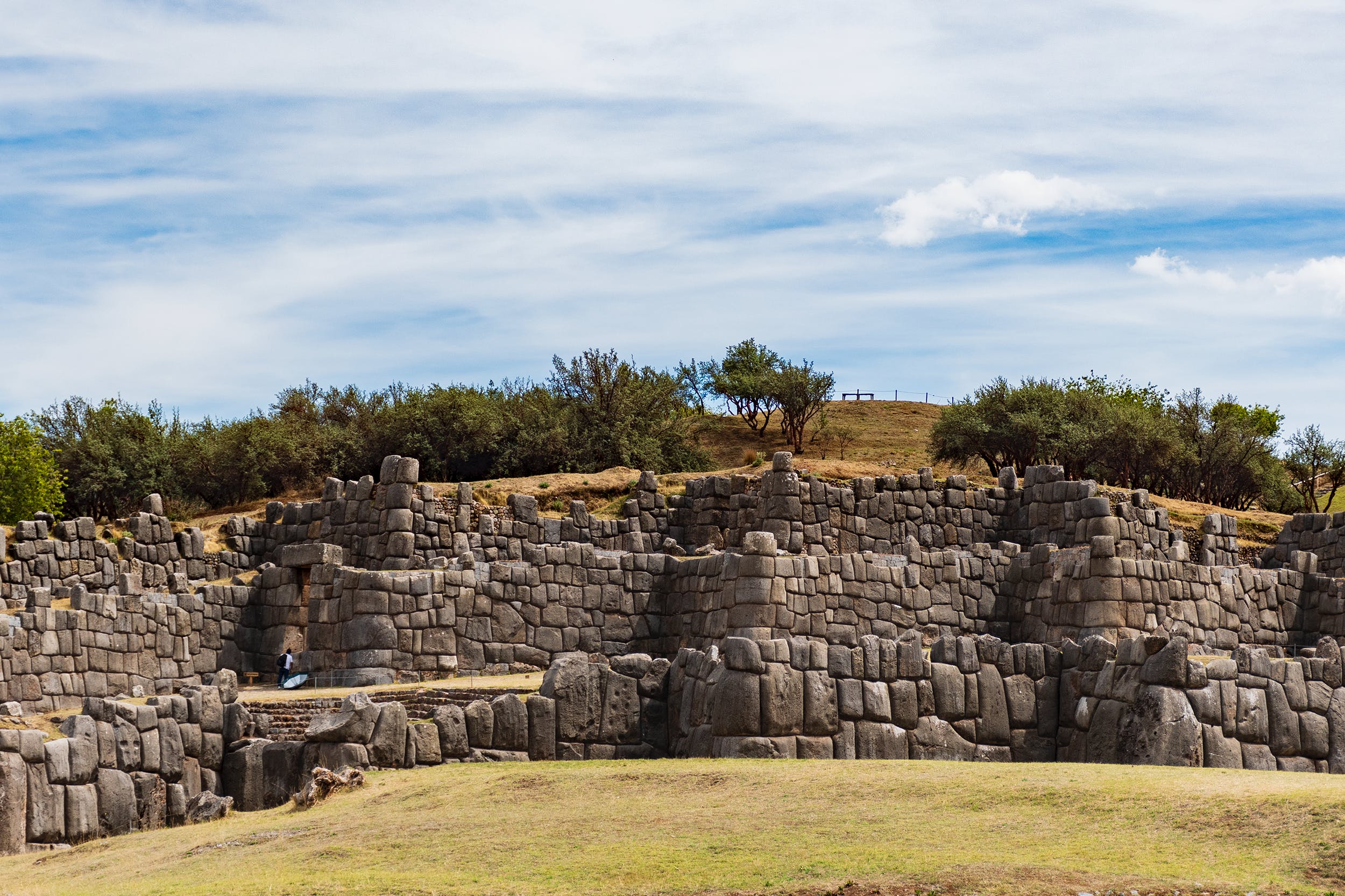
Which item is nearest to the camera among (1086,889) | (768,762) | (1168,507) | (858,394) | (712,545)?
(1086,889)

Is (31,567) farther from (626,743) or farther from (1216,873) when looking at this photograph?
(1216,873)

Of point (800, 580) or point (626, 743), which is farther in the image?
point (800, 580)

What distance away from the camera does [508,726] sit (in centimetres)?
2055

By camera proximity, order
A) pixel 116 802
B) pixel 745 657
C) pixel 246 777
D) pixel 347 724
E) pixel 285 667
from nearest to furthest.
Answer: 1. pixel 116 802
2. pixel 347 724
3. pixel 745 657
4. pixel 246 777
5. pixel 285 667

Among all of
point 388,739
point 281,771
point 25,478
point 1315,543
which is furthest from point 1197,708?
point 25,478

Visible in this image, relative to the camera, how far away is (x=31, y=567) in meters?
31.2

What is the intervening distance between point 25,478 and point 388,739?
31362 millimetres

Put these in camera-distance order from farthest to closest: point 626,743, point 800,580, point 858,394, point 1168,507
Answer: point 858,394 < point 1168,507 < point 800,580 < point 626,743

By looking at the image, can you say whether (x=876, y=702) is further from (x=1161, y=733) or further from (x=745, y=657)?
(x=1161, y=733)

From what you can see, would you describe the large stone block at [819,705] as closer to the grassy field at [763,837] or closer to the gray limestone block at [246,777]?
the grassy field at [763,837]

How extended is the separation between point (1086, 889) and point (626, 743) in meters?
9.62

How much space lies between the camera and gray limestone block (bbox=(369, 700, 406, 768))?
1967cm

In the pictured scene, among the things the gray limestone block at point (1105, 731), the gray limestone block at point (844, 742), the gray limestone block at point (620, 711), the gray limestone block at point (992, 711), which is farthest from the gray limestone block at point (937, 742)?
the gray limestone block at point (620, 711)

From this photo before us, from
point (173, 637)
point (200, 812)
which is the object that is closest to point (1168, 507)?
point (173, 637)
